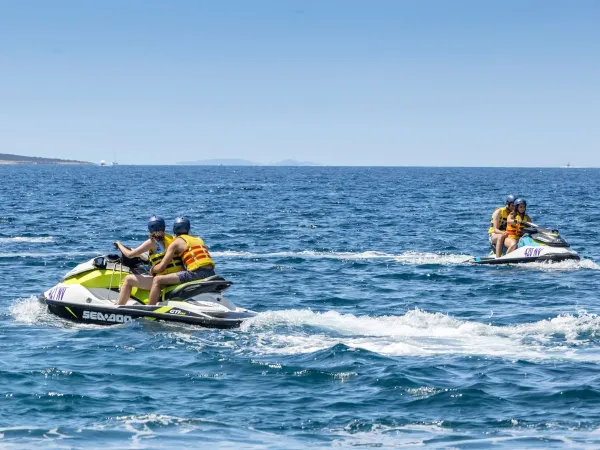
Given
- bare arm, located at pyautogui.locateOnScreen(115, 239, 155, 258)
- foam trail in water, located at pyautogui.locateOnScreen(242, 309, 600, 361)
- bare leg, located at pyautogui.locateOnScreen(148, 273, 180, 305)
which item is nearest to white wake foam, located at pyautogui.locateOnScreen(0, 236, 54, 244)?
bare arm, located at pyautogui.locateOnScreen(115, 239, 155, 258)

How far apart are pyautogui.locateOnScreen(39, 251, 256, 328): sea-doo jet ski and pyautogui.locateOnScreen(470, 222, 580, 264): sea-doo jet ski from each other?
11.8 meters

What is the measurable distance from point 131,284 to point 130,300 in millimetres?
371

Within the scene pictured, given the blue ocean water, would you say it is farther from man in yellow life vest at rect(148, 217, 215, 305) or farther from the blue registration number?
man in yellow life vest at rect(148, 217, 215, 305)

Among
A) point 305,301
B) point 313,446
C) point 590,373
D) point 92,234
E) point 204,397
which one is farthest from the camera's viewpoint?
point 92,234

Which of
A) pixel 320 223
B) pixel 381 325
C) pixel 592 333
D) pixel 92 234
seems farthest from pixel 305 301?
pixel 320 223

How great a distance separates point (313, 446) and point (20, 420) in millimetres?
3468

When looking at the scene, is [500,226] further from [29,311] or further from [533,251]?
[29,311]

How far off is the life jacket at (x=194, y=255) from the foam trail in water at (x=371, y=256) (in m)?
12.2

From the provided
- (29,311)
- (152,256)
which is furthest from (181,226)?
(29,311)

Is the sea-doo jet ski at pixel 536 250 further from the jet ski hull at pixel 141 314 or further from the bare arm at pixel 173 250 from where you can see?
the bare arm at pixel 173 250

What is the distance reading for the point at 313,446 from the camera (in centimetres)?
1100

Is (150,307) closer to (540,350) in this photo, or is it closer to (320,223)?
(540,350)

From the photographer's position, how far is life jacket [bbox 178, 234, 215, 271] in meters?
17.8

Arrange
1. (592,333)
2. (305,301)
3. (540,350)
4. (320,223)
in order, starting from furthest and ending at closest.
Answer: (320,223) < (305,301) < (592,333) < (540,350)
